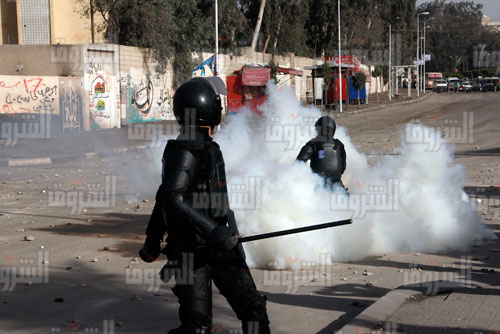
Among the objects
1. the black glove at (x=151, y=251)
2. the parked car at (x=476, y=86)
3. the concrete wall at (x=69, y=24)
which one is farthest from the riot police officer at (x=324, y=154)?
the parked car at (x=476, y=86)

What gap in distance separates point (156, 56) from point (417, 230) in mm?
28850

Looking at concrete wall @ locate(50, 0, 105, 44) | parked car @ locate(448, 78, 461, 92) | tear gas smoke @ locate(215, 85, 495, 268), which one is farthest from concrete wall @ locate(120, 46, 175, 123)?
parked car @ locate(448, 78, 461, 92)

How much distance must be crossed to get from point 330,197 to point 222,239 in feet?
14.5

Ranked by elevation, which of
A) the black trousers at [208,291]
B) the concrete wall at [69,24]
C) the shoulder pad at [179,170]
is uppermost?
the concrete wall at [69,24]

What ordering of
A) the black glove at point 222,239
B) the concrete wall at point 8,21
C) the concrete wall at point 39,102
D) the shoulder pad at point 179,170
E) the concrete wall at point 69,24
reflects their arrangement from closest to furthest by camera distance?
the black glove at point 222,239 < the shoulder pad at point 179,170 < the concrete wall at point 39,102 < the concrete wall at point 69,24 < the concrete wall at point 8,21

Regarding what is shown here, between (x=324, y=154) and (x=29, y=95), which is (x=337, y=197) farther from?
(x=29, y=95)

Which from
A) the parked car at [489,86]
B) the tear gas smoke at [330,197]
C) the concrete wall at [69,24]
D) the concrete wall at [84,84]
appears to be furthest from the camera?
the parked car at [489,86]

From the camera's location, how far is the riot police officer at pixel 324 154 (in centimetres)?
831

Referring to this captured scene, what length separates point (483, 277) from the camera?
673 cm

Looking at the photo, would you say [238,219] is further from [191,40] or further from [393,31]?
[393,31]

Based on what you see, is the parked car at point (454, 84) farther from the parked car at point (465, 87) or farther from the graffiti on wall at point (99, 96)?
the graffiti on wall at point (99, 96)

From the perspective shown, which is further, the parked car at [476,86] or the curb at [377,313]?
the parked car at [476,86]

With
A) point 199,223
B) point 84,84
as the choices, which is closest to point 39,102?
point 84,84

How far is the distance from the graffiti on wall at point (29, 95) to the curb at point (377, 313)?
22.5 meters
